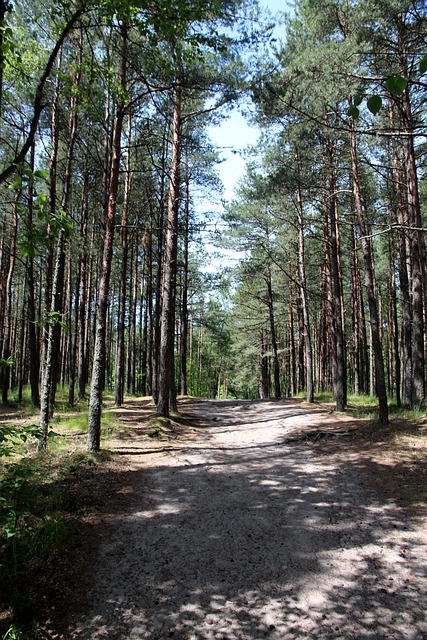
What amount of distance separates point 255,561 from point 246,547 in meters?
0.30

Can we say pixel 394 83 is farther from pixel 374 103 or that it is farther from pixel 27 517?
pixel 27 517

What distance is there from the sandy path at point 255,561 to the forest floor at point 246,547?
0.02m

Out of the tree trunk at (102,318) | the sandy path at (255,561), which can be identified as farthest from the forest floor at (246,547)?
the tree trunk at (102,318)

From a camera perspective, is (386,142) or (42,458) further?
(386,142)

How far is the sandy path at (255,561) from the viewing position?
335 centimetres

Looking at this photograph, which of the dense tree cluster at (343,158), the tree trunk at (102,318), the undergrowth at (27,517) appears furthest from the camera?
the dense tree cluster at (343,158)

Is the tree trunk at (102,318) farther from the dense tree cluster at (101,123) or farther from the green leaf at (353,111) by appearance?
the green leaf at (353,111)

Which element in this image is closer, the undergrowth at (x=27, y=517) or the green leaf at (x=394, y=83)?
the green leaf at (x=394, y=83)

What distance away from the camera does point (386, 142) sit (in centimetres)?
1431

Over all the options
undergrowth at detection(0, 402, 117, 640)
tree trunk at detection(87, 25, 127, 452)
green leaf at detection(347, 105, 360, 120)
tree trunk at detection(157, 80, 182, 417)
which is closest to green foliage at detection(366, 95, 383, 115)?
green leaf at detection(347, 105, 360, 120)

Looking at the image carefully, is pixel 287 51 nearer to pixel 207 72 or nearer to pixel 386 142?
pixel 207 72

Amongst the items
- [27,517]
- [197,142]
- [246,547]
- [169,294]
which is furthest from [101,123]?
[246,547]

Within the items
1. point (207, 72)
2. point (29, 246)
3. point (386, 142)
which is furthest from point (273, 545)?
point (386, 142)

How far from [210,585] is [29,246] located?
3686mm
